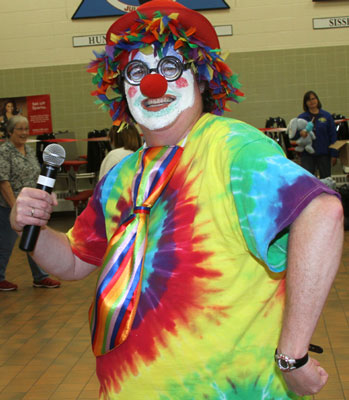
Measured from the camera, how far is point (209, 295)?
144 cm

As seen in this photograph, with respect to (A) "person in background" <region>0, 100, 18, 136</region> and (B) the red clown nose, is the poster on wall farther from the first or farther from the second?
(B) the red clown nose

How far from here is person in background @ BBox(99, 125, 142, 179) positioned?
546 centimetres

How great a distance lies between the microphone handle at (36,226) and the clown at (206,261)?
2cm

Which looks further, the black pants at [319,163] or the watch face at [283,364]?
the black pants at [319,163]

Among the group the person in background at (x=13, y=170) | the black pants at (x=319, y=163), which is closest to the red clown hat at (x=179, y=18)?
the person in background at (x=13, y=170)

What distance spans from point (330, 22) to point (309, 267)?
1045 cm

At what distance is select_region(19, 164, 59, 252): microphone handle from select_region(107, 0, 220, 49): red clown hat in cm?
47

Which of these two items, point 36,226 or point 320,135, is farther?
point 320,135

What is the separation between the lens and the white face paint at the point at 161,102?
1.67m

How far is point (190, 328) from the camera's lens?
146 centimetres

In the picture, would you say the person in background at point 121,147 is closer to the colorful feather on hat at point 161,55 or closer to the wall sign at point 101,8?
the colorful feather on hat at point 161,55

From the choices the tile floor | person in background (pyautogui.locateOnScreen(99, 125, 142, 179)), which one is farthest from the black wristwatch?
person in background (pyautogui.locateOnScreen(99, 125, 142, 179))

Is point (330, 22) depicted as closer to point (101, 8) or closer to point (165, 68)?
point (101, 8)

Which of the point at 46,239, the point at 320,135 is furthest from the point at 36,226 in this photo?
the point at 320,135
